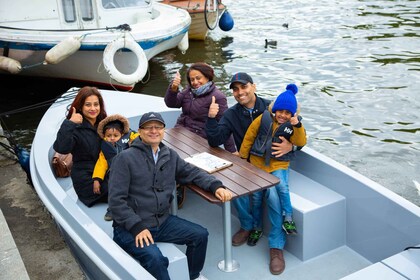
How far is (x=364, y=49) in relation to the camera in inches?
517

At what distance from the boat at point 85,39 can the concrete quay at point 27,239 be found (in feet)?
11.9

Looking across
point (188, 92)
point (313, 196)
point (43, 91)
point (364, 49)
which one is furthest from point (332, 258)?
point (364, 49)

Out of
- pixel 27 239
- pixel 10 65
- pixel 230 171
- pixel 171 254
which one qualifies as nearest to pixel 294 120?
pixel 230 171

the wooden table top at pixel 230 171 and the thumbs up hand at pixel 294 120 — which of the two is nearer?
the wooden table top at pixel 230 171

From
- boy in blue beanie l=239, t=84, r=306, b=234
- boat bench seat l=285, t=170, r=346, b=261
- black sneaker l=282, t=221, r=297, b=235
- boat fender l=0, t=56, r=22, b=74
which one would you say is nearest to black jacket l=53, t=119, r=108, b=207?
boy in blue beanie l=239, t=84, r=306, b=234

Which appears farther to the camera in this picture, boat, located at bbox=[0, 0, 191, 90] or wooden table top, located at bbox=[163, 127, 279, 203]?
boat, located at bbox=[0, 0, 191, 90]

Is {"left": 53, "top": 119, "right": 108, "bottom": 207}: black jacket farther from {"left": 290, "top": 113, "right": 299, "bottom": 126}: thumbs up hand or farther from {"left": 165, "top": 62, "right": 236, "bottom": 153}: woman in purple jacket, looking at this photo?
{"left": 290, "top": 113, "right": 299, "bottom": 126}: thumbs up hand

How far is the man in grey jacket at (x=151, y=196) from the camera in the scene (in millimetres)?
3490

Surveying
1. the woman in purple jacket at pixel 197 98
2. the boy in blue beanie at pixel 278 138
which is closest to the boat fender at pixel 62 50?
the woman in purple jacket at pixel 197 98

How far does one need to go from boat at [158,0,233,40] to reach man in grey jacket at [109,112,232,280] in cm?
1106

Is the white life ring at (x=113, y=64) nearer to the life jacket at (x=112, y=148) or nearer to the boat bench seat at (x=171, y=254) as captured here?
the life jacket at (x=112, y=148)

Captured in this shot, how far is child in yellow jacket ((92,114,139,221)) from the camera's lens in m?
4.29

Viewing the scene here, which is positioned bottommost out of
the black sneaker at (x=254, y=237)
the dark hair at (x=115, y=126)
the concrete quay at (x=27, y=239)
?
the concrete quay at (x=27, y=239)

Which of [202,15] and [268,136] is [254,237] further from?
[202,15]
